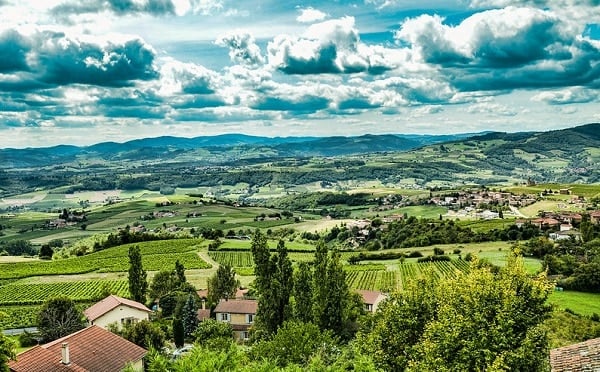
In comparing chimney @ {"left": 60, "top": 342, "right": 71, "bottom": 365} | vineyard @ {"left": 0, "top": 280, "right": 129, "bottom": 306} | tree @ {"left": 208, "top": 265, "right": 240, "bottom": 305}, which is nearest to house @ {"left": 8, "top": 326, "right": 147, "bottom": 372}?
chimney @ {"left": 60, "top": 342, "right": 71, "bottom": 365}

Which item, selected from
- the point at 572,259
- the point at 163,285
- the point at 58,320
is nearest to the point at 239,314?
the point at 163,285

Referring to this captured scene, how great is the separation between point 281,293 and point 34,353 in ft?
83.5

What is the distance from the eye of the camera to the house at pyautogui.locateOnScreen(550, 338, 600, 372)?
23.1 m

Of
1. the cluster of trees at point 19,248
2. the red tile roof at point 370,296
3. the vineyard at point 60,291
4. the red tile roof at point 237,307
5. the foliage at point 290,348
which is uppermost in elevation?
the foliage at point 290,348

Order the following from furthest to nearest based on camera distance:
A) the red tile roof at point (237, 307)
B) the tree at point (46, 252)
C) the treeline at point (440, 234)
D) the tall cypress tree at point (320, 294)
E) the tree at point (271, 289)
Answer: the tree at point (46, 252) < the treeline at point (440, 234) < the red tile roof at point (237, 307) < the tree at point (271, 289) < the tall cypress tree at point (320, 294)

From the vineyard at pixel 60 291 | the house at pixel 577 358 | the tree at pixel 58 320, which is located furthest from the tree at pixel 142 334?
the house at pixel 577 358

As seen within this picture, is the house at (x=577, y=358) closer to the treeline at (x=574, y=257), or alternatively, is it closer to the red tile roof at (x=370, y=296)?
the red tile roof at (x=370, y=296)

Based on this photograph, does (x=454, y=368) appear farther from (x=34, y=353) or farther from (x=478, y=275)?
(x=34, y=353)

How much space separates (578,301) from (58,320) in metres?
70.8

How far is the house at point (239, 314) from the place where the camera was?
81938 mm

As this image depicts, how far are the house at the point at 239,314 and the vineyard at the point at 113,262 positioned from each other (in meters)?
38.0

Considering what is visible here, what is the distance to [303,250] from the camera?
140000mm

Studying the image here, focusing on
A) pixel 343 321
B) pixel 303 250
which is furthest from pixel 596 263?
pixel 303 250

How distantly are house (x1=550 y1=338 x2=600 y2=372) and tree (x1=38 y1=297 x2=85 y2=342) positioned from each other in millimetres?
59529
